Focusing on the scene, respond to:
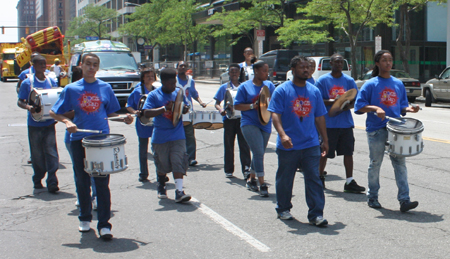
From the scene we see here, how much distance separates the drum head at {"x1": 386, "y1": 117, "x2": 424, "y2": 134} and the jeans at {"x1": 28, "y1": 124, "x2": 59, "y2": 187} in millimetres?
4532

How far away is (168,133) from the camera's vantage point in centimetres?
657

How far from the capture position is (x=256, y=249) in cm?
492

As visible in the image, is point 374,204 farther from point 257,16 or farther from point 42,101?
point 257,16

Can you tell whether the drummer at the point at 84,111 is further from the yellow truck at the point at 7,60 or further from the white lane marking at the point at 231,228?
the yellow truck at the point at 7,60

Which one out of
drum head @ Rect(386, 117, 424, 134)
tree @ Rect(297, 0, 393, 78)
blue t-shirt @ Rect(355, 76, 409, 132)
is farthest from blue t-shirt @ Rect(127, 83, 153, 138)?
tree @ Rect(297, 0, 393, 78)

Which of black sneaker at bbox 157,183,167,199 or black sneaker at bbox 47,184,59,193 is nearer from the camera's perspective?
black sneaker at bbox 157,183,167,199

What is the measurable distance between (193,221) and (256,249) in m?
1.22

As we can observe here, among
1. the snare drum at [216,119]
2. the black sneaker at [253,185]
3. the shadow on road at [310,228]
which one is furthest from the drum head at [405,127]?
the snare drum at [216,119]

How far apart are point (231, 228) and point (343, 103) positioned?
2183mm

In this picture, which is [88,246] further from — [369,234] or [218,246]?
[369,234]

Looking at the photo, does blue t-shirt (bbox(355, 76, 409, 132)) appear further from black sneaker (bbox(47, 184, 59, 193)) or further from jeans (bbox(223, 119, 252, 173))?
black sneaker (bbox(47, 184, 59, 193))

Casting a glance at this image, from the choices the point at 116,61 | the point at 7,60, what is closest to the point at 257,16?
the point at 116,61

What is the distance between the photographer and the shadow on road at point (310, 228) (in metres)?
5.43

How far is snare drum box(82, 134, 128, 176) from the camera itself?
16.8 feet
